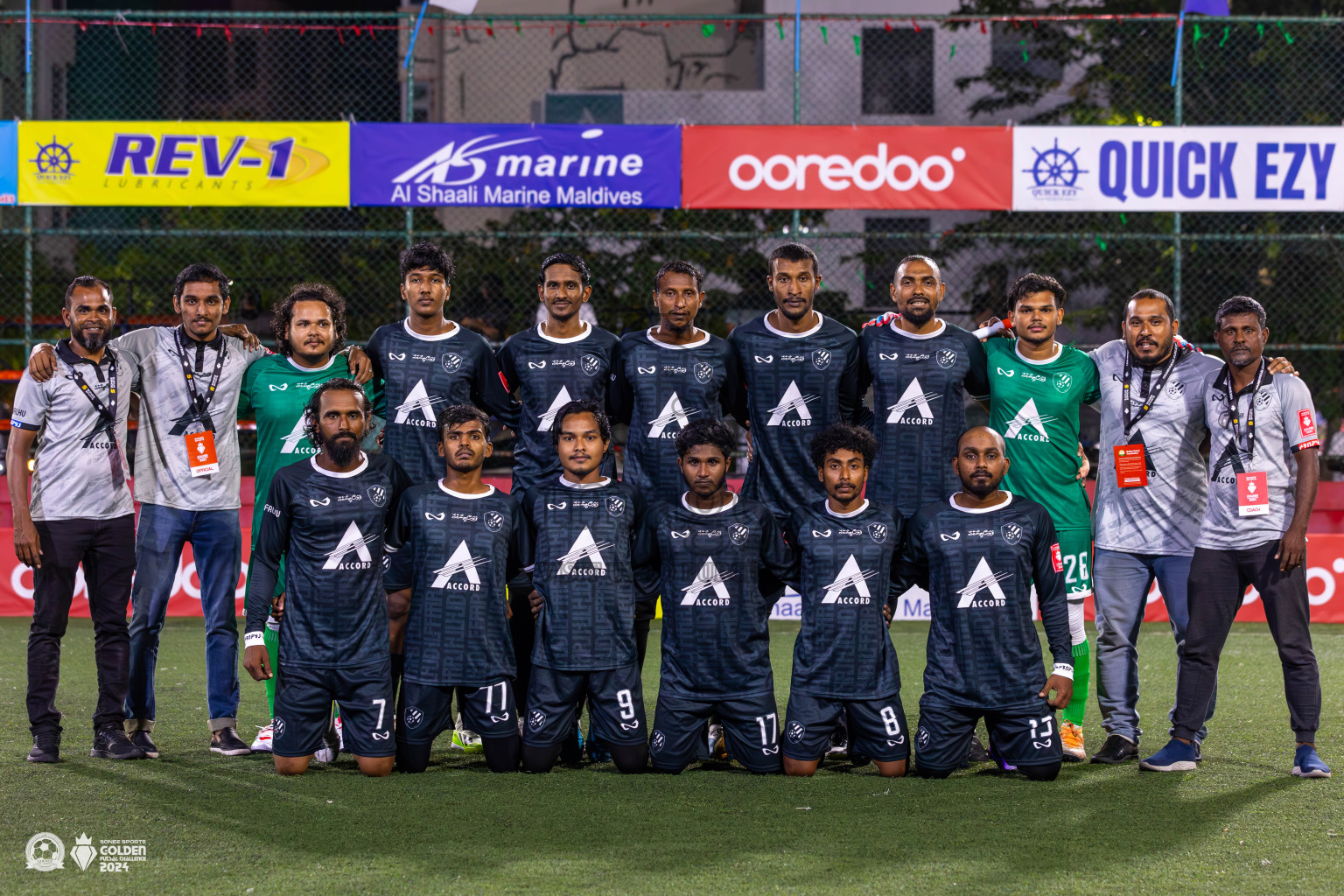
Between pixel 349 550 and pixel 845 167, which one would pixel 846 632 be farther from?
pixel 845 167

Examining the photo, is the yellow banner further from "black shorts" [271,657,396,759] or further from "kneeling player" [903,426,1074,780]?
"kneeling player" [903,426,1074,780]

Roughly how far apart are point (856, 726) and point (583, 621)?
1181 millimetres

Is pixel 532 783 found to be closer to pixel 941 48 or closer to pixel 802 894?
pixel 802 894

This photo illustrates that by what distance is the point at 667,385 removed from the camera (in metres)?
5.71

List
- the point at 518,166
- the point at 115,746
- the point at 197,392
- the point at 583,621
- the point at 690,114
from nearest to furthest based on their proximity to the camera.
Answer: the point at 583,621 < the point at 115,746 < the point at 197,392 < the point at 518,166 < the point at 690,114

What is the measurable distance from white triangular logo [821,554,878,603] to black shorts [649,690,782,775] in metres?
0.49

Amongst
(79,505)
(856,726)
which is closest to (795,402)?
(856,726)

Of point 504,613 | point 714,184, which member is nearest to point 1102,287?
point 714,184

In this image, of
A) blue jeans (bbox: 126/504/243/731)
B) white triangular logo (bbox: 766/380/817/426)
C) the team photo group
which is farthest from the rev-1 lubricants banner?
blue jeans (bbox: 126/504/243/731)

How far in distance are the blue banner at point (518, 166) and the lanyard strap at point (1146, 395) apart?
17.1 feet

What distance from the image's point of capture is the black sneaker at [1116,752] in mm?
5590

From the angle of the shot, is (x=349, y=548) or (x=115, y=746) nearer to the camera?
(x=349, y=548)

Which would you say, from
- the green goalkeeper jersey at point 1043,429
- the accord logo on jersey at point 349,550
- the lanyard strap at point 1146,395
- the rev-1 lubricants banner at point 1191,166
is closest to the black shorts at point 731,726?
the accord logo on jersey at point 349,550

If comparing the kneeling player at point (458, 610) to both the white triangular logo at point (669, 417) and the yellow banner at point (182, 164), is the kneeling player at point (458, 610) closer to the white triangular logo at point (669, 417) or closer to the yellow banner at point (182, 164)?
the white triangular logo at point (669, 417)
